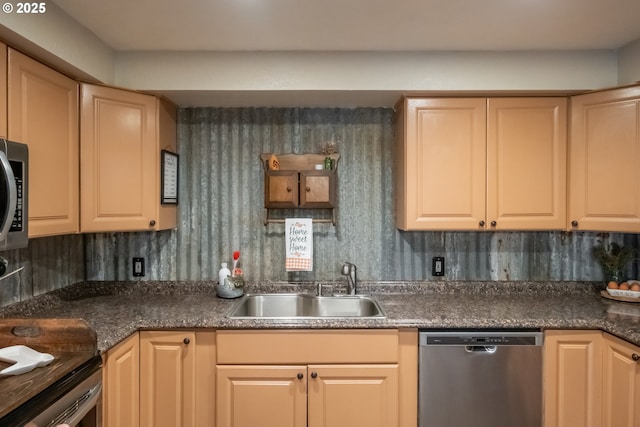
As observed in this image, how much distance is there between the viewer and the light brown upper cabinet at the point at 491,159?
2.09 metres

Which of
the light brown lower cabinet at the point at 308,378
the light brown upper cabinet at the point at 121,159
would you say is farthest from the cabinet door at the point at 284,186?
the light brown lower cabinet at the point at 308,378

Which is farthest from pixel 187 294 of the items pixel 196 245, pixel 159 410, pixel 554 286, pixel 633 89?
pixel 633 89

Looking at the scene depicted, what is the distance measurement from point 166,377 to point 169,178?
111 cm

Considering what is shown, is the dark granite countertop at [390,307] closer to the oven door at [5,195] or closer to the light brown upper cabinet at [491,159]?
the light brown upper cabinet at [491,159]

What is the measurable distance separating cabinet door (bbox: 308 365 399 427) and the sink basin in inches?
17.4

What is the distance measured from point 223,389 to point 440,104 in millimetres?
1893

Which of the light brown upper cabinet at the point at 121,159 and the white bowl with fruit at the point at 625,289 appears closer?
the light brown upper cabinet at the point at 121,159

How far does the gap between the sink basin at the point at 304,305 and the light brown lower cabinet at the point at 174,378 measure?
0.42 metres

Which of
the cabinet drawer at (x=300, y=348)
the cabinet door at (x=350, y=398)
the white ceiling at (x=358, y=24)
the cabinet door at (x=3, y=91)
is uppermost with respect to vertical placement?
the white ceiling at (x=358, y=24)

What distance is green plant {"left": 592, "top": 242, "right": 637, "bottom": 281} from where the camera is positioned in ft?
7.34

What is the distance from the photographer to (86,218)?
1.91 m

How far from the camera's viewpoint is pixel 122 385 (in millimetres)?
1667

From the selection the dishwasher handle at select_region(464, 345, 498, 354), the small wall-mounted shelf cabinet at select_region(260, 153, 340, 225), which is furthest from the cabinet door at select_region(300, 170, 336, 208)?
the dishwasher handle at select_region(464, 345, 498, 354)

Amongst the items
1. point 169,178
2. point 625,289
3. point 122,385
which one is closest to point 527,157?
point 625,289
